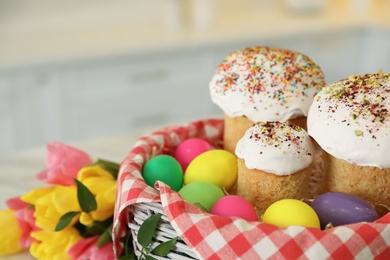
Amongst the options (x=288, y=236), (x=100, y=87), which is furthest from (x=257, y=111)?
(x=100, y=87)

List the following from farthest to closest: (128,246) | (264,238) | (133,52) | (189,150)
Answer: (133,52) < (189,150) < (128,246) < (264,238)

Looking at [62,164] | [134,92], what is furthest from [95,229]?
[134,92]

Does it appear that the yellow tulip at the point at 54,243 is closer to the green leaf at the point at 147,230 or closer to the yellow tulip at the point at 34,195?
the yellow tulip at the point at 34,195

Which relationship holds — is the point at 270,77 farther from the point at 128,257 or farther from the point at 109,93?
the point at 109,93

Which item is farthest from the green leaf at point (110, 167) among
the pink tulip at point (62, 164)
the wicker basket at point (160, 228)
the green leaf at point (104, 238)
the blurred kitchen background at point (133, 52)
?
the blurred kitchen background at point (133, 52)

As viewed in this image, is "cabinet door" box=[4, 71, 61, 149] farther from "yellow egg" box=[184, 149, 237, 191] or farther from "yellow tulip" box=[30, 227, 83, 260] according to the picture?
"yellow egg" box=[184, 149, 237, 191]
